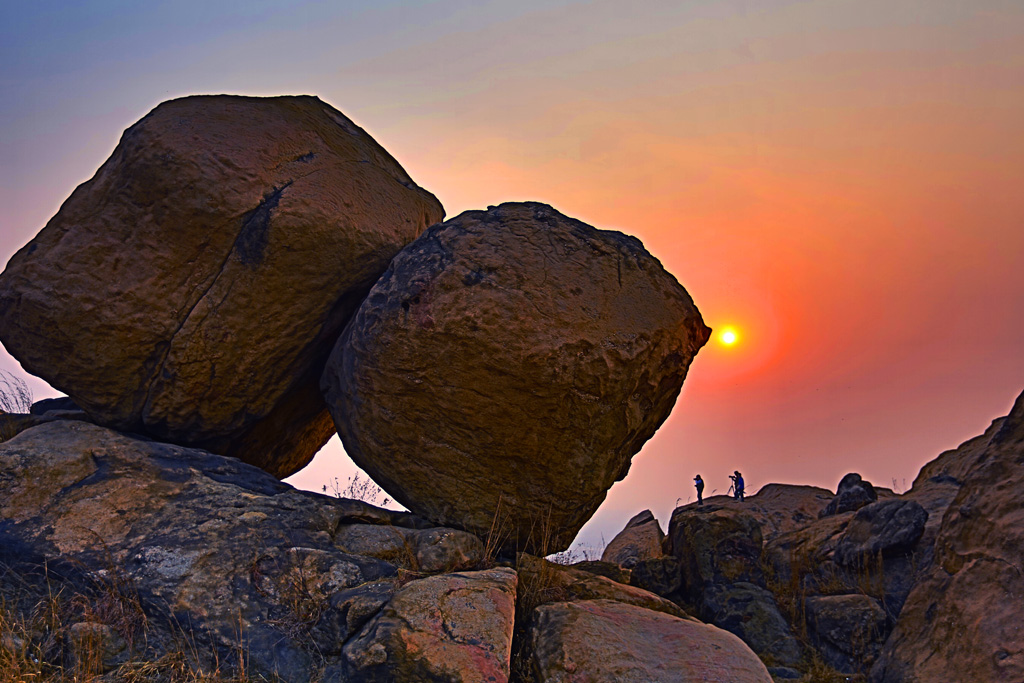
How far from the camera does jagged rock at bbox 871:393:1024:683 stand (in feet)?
11.4

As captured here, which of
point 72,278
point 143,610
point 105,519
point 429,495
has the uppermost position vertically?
point 72,278

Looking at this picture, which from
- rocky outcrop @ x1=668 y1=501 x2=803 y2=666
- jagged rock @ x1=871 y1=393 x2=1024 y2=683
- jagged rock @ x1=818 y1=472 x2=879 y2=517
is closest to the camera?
jagged rock @ x1=871 y1=393 x2=1024 y2=683

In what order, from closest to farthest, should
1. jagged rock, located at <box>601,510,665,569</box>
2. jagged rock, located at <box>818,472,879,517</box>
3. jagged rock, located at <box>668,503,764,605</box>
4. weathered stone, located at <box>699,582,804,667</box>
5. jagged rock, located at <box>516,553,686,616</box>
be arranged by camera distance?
jagged rock, located at <box>516,553,686,616</box> → weathered stone, located at <box>699,582,804,667</box> → jagged rock, located at <box>668,503,764,605</box> → jagged rock, located at <box>818,472,879,517</box> → jagged rock, located at <box>601,510,665,569</box>

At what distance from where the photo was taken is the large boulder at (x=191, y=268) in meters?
4.95

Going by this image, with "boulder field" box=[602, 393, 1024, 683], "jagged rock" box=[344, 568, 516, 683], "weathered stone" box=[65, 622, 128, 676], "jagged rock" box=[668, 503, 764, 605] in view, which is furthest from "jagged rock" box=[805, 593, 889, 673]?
"weathered stone" box=[65, 622, 128, 676]

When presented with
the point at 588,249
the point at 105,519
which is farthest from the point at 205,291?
the point at 588,249

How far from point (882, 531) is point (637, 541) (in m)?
4.79

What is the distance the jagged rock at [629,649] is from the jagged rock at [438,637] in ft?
1.05

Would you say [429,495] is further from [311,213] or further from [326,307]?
[311,213]

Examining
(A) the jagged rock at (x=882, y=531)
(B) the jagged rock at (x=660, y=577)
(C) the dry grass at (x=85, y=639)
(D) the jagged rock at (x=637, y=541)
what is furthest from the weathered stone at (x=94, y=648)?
(D) the jagged rock at (x=637, y=541)

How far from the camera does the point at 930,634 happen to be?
3.96 meters

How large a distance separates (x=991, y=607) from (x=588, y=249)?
A: 294 centimetres

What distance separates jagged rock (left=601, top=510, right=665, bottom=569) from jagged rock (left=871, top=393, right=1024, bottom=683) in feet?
18.4

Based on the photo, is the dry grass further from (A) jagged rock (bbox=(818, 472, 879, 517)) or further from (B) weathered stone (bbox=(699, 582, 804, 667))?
(A) jagged rock (bbox=(818, 472, 879, 517))
